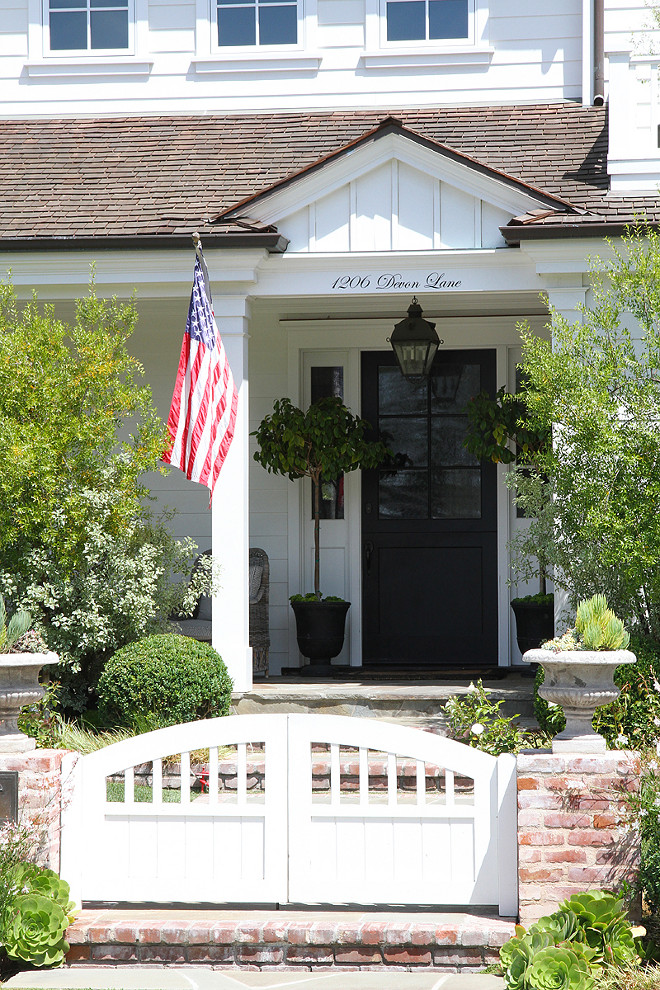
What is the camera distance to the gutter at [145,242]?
24.3ft

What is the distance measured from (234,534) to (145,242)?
7.07ft

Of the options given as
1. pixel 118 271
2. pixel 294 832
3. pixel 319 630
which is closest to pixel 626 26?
pixel 118 271

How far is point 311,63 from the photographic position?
31.7 ft

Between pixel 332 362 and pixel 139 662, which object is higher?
pixel 332 362

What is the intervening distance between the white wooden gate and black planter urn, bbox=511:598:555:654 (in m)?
4.01

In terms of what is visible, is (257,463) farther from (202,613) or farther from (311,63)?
(311,63)

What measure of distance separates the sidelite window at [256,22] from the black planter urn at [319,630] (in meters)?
5.15

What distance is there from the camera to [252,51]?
977 centimetres

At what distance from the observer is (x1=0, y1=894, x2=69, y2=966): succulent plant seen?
430cm

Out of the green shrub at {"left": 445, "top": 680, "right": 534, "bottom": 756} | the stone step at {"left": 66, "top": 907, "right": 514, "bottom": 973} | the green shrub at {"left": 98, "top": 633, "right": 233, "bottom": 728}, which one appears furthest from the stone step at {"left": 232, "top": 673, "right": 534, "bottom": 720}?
the stone step at {"left": 66, "top": 907, "right": 514, "bottom": 973}

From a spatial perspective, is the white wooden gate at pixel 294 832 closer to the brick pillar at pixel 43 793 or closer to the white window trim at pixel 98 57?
the brick pillar at pixel 43 793

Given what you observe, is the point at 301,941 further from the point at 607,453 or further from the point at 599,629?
the point at 607,453

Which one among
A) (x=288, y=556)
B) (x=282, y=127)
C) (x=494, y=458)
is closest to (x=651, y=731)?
(x=494, y=458)

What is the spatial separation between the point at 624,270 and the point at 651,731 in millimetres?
2652
